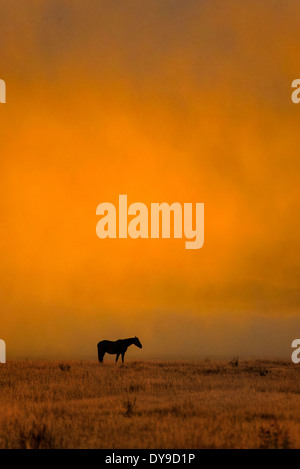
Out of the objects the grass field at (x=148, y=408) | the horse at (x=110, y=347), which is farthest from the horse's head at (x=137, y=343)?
the grass field at (x=148, y=408)

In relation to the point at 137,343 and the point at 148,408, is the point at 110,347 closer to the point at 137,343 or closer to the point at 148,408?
the point at 137,343

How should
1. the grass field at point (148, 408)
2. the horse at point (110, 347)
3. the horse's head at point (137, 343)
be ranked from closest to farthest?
the grass field at point (148, 408) → the horse at point (110, 347) → the horse's head at point (137, 343)

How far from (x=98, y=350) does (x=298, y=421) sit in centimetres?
2598

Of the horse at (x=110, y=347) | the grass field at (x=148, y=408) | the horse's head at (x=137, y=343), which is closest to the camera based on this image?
the grass field at (x=148, y=408)

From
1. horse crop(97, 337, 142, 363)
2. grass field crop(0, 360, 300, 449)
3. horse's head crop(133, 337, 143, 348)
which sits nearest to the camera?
grass field crop(0, 360, 300, 449)

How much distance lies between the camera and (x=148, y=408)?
18328 millimetres

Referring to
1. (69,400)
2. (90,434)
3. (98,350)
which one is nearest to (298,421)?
(90,434)

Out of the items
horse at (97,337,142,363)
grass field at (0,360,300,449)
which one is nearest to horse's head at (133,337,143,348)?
horse at (97,337,142,363)

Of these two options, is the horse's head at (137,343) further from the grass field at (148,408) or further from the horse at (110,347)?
Answer: the grass field at (148,408)

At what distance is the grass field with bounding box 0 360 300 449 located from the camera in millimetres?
13430

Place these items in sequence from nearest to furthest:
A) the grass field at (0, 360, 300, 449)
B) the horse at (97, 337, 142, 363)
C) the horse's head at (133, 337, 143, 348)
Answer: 1. the grass field at (0, 360, 300, 449)
2. the horse at (97, 337, 142, 363)
3. the horse's head at (133, 337, 143, 348)

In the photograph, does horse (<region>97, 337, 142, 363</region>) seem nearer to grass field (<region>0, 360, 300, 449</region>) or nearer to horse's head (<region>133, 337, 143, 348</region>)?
horse's head (<region>133, 337, 143, 348</region>)

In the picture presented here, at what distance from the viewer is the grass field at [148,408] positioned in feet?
44.1
